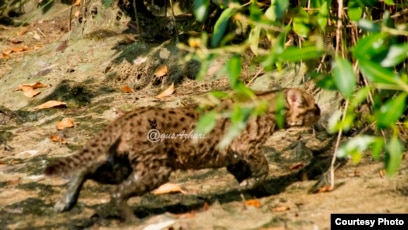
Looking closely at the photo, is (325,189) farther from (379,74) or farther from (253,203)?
(379,74)

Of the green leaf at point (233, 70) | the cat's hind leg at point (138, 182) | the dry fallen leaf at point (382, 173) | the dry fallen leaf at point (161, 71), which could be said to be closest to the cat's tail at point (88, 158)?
the cat's hind leg at point (138, 182)

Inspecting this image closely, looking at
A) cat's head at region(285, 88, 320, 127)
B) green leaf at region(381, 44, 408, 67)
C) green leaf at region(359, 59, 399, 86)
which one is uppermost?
green leaf at region(381, 44, 408, 67)

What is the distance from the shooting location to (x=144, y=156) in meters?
6.41

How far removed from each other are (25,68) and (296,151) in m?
4.63

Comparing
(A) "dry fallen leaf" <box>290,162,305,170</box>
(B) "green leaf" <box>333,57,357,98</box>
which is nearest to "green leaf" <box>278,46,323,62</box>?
(B) "green leaf" <box>333,57,357,98</box>

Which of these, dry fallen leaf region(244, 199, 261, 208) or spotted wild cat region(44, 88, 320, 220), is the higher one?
spotted wild cat region(44, 88, 320, 220)

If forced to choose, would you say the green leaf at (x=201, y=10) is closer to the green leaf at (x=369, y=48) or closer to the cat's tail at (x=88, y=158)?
the green leaf at (x=369, y=48)

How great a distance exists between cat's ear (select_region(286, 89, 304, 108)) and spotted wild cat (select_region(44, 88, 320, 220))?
0.54 meters

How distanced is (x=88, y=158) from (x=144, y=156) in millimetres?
416

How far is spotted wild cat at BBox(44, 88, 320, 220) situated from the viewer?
636cm

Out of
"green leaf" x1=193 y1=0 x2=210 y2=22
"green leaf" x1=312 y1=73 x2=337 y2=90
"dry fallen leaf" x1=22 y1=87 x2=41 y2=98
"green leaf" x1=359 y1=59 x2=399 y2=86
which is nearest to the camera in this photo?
"green leaf" x1=359 y1=59 x2=399 y2=86

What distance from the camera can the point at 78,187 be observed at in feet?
20.6

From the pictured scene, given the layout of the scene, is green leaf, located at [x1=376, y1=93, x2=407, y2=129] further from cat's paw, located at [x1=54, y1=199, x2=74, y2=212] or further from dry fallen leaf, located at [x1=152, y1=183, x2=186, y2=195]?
dry fallen leaf, located at [x1=152, y1=183, x2=186, y2=195]

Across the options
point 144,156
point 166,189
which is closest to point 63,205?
point 144,156
